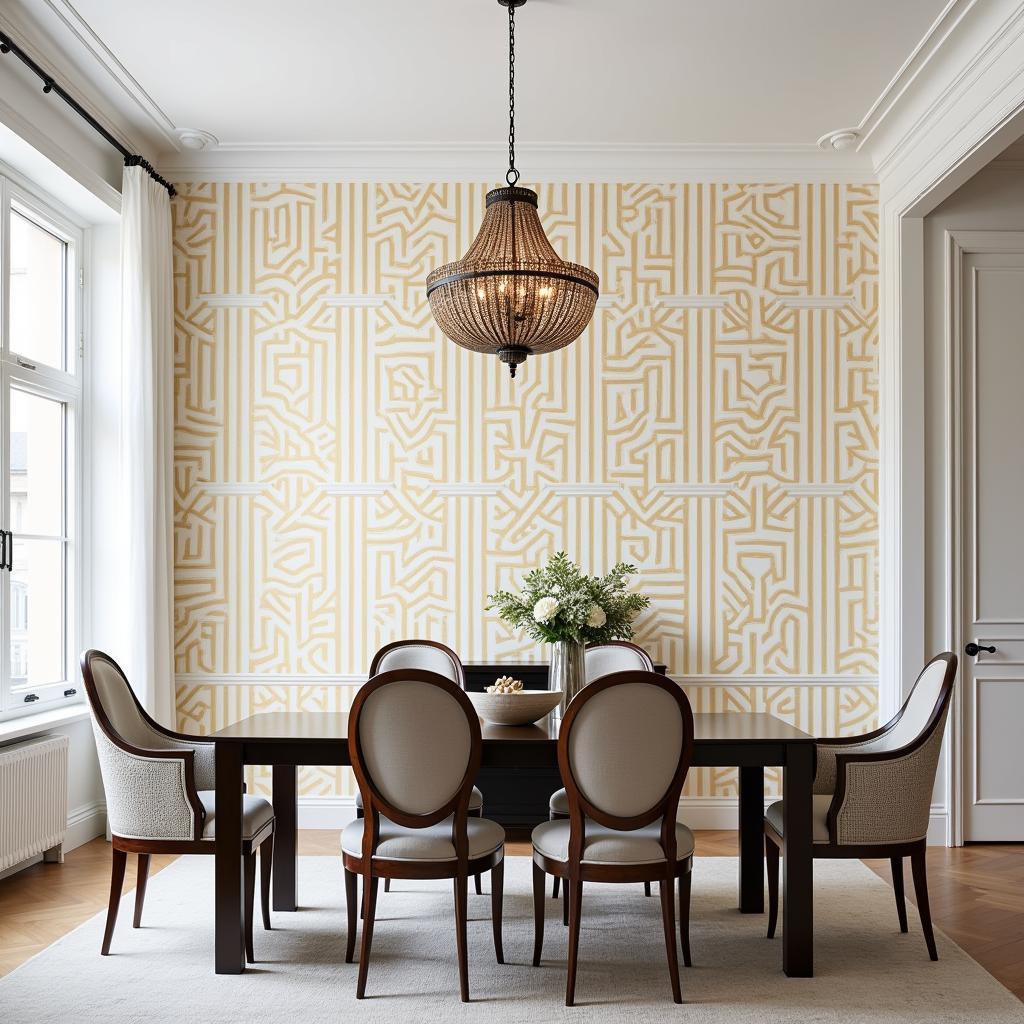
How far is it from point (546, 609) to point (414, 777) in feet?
2.77

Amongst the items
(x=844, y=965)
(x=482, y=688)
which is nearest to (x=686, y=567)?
(x=482, y=688)

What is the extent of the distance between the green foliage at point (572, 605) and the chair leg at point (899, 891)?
49.9 inches

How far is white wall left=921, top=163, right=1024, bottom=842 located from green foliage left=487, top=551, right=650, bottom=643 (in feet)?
4.47

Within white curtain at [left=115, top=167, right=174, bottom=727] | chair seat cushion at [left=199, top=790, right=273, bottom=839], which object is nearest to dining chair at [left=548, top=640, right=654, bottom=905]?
chair seat cushion at [left=199, top=790, right=273, bottom=839]

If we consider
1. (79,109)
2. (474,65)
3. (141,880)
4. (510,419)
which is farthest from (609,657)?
(79,109)

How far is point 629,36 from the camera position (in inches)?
153

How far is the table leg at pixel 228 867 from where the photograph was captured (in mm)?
3092

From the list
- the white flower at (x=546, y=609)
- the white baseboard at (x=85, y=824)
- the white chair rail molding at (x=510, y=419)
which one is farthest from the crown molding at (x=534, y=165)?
the white baseboard at (x=85, y=824)

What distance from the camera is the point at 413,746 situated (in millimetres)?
2930

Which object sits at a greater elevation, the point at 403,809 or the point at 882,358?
the point at 882,358

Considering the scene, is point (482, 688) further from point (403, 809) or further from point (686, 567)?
point (403, 809)

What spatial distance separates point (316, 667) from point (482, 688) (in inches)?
34.8

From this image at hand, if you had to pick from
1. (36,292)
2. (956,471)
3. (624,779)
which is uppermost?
(36,292)

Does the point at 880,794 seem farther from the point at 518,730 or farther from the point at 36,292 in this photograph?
the point at 36,292
